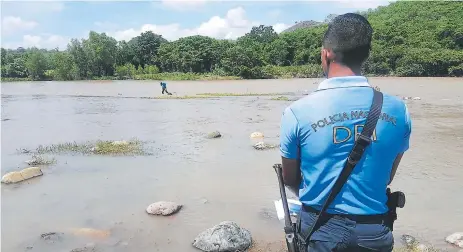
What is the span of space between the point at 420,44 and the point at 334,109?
264 feet

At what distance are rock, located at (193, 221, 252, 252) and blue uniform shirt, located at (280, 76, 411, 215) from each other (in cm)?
481

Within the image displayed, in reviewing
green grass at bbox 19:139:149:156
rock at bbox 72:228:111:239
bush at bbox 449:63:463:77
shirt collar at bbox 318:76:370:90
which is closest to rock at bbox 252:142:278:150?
green grass at bbox 19:139:149:156

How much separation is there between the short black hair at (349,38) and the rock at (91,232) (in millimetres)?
6779

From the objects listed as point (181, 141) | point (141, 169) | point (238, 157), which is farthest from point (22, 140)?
point (238, 157)

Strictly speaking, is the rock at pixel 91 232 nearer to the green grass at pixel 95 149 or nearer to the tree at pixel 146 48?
the green grass at pixel 95 149

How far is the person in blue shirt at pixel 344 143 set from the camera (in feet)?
7.45

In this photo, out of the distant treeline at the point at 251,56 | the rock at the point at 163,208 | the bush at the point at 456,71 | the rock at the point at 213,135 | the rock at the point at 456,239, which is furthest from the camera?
the distant treeline at the point at 251,56

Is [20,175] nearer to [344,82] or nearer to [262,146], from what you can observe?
[262,146]

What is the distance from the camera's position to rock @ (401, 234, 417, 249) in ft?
23.3

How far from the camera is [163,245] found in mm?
7578

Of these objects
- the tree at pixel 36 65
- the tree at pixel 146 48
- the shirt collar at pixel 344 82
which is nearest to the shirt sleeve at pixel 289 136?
the shirt collar at pixel 344 82

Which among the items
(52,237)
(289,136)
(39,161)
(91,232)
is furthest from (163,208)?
(289,136)

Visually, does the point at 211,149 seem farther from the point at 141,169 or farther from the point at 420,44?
the point at 420,44

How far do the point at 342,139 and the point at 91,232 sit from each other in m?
7.01
